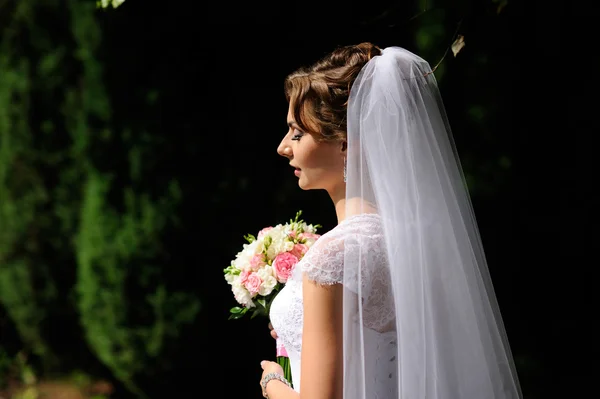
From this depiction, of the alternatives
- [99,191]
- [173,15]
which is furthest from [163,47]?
[99,191]

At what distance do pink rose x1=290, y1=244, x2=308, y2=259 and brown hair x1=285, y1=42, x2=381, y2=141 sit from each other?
555mm

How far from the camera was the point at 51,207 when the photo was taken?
4703mm

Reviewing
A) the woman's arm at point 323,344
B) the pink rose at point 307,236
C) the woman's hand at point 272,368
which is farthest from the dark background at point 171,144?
the woman's arm at point 323,344

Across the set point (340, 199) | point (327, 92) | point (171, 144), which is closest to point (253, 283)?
point (340, 199)

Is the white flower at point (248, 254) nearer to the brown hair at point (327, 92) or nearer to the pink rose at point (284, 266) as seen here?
the pink rose at point (284, 266)

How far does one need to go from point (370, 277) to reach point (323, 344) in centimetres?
23

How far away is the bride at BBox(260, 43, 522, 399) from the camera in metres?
1.89

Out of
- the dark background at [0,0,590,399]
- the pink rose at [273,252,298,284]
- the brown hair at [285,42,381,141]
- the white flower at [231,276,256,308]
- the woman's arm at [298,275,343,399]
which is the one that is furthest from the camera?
the dark background at [0,0,590,399]

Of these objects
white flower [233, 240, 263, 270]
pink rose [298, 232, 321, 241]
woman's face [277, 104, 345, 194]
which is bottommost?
white flower [233, 240, 263, 270]

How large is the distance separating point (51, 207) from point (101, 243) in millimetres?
631

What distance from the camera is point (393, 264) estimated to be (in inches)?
76.5

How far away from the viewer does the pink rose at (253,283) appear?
8.21 ft

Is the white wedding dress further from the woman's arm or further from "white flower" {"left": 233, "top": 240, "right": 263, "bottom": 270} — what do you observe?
"white flower" {"left": 233, "top": 240, "right": 263, "bottom": 270}

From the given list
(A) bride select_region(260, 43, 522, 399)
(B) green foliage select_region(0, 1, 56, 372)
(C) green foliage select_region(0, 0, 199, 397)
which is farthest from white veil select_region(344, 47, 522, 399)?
(B) green foliage select_region(0, 1, 56, 372)
